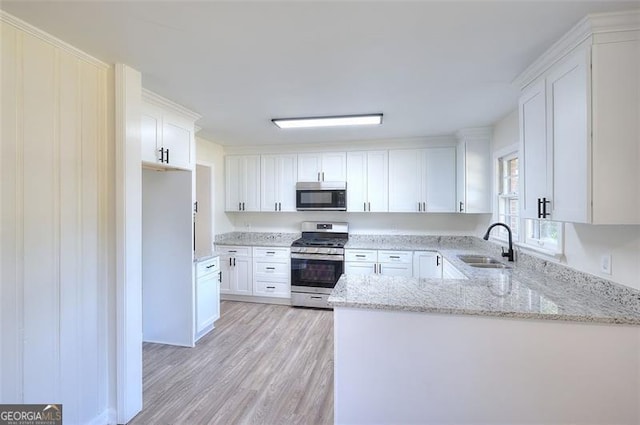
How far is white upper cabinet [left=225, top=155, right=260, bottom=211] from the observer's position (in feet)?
15.4

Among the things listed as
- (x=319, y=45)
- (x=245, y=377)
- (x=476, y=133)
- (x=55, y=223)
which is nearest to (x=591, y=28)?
(x=319, y=45)

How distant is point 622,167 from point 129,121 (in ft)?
9.67

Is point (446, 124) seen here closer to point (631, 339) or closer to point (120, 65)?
point (631, 339)

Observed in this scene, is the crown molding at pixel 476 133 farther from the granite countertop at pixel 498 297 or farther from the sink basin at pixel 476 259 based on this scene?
the granite countertop at pixel 498 297

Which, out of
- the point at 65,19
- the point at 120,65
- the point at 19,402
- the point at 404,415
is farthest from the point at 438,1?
the point at 19,402

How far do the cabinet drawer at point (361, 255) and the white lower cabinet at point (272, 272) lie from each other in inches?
35.0

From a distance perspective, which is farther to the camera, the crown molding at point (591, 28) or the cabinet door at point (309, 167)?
the cabinet door at point (309, 167)

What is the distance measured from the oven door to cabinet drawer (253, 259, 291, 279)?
0.41 ft

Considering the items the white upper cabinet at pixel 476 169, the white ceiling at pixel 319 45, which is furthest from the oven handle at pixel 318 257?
the white ceiling at pixel 319 45

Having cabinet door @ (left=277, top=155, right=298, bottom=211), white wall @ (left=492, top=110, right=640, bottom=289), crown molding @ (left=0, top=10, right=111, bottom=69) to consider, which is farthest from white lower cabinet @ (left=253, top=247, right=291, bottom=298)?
white wall @ (left=492, top=110, right=640, bottom=289)

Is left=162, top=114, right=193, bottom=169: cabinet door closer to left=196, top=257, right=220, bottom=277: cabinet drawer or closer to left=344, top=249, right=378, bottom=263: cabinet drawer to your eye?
left=196, top=257, right=220, bottom=277: cabinet drawer

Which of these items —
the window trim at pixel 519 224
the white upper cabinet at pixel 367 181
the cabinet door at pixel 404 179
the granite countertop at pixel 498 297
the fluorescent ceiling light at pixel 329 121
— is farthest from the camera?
the white upper cabinet at pixel 367 181

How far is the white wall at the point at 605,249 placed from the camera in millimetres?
1566

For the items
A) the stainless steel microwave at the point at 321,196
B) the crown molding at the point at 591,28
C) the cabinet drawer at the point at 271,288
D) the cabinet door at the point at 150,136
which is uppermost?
the crown molding at the point at 591,28
